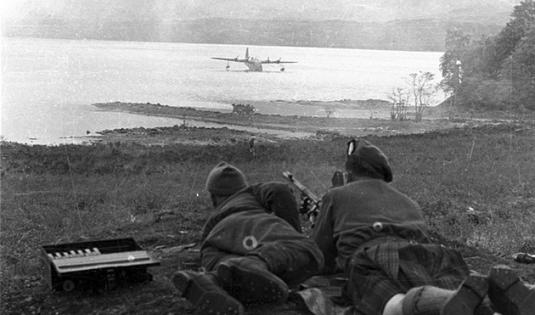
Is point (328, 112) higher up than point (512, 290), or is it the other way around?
point (512, 290)

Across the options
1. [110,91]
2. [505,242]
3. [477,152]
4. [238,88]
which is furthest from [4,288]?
[110,91]

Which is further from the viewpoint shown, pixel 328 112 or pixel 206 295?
pixel 328 112

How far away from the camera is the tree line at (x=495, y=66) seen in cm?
3500

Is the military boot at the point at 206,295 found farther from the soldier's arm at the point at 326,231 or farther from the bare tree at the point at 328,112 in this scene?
the bare tree at the point at 328,112

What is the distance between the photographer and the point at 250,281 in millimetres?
3447

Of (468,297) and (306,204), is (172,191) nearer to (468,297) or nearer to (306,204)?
(306,204)

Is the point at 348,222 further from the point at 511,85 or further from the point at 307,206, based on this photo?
the point at 511,85

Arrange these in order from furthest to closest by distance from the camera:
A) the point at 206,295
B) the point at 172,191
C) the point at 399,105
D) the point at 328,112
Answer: the point at 399,105 → the point at 328,112 → the point at 172,191 → the point at 206,295

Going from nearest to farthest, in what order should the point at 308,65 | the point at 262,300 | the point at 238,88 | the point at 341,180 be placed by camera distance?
the point at 262,300, the point at 341,180, the point at 238,88, the point at 308,65

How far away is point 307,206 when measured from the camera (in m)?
5.57

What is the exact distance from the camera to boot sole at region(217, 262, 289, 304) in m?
3.43

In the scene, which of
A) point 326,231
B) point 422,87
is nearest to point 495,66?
point 422,87

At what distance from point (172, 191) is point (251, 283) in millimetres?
7707

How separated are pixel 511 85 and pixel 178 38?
1093 inches
